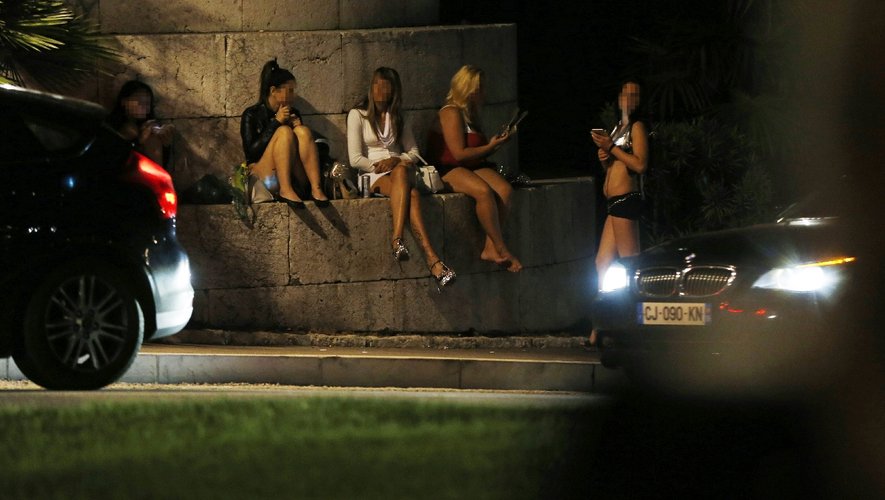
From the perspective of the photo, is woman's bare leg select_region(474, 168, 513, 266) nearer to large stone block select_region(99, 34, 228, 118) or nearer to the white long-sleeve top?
the white long-sleeve top

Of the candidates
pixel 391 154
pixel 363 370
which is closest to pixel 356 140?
pixel 391 154

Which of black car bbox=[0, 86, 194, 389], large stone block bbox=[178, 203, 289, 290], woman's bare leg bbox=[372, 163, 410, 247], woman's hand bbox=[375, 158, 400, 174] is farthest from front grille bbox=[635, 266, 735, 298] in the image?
large stone block bbox=[178, 203, 289, 290]

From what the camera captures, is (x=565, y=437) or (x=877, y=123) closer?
(x=565, y=437)

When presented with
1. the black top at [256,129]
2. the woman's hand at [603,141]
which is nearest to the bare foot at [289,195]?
the black top at [256,129]

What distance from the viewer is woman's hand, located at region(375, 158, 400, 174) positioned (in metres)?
12.9

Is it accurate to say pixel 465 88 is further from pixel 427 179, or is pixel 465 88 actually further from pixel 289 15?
pixel 289 15

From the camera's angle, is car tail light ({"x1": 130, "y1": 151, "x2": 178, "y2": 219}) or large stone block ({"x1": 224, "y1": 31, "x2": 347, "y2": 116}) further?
large stone block ({"x1": 224, "y1": 31, "x2": 347, "y2": 116})

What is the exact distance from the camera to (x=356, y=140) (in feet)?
42.9

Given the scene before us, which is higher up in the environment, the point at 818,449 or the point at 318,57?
the point at 318,57

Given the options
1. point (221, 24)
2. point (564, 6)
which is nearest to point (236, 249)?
point (221, 24)

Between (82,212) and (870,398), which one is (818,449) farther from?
(82,212)

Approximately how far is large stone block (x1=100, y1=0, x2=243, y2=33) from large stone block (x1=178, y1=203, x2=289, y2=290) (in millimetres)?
1754

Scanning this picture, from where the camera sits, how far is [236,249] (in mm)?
12531

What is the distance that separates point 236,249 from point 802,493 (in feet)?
21.5
